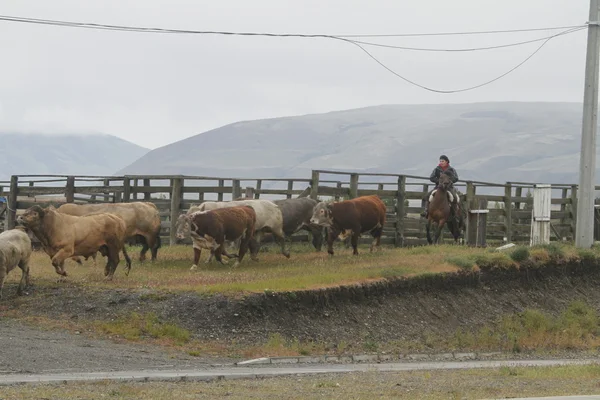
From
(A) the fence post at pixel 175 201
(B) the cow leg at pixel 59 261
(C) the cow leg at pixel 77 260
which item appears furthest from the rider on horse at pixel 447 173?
(B) the cow leg at pixel 59 261

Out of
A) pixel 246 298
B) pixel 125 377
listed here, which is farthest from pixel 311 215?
pixel 125 377

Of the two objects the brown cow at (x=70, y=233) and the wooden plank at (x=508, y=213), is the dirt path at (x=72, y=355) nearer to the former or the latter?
the brown cow at (x=70, y=233)

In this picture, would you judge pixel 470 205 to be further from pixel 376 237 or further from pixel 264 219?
pixel 264 219

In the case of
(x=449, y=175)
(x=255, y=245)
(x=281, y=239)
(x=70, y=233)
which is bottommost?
(x=255, y=245)

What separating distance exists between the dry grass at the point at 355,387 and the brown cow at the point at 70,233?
958cm

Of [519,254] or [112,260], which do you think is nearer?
[112,260]

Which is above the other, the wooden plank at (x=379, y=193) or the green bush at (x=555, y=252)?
the wooden plank at (x=379, y=193)

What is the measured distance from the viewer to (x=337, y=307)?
73.2 feet

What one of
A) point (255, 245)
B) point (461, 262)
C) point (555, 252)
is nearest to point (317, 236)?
point (255, 245)

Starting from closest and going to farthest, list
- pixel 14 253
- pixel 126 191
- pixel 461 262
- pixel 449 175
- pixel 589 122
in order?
pixel 14 253
pixel 461 262
pixel 589 122
pixel 449 175
pixel 126 191

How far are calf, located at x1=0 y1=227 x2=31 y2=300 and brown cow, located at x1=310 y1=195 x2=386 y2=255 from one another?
8851 millimetres

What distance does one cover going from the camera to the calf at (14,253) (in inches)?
826

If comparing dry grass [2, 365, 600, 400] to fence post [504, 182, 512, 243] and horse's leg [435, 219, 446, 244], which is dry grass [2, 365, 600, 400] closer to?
horse's leg [435, 219, 446, 244]

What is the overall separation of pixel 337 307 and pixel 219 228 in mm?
4889
